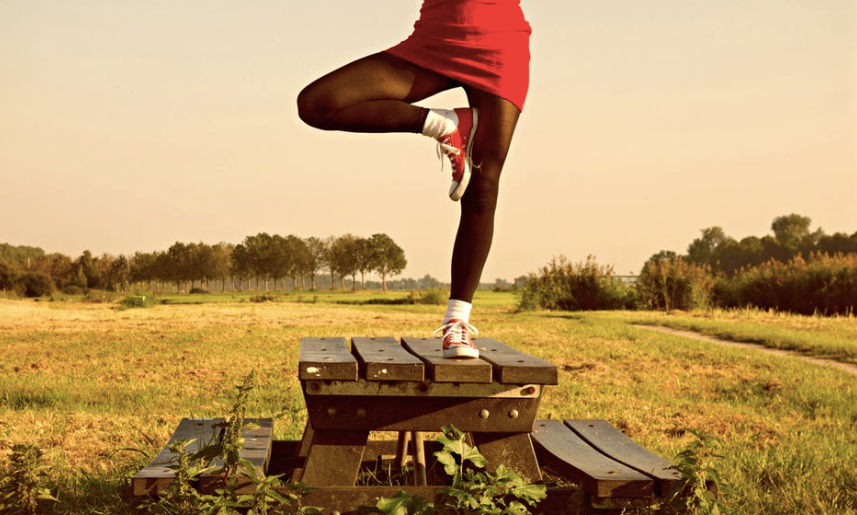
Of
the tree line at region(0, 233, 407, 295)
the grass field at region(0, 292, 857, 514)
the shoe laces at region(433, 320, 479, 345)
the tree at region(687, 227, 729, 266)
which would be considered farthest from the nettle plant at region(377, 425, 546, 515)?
the tree at region(687, 227, 729, 266)

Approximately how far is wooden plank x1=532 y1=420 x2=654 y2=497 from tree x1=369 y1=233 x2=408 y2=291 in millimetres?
80258

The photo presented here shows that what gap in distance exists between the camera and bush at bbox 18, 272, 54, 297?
4422 cm

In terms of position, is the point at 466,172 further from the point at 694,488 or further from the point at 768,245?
the point at 768,245

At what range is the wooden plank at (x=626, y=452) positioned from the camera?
3016 mm

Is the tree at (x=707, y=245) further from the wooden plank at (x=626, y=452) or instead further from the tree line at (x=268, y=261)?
the wooden plank at (x=626, y=452)

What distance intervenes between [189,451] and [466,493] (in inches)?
50.9

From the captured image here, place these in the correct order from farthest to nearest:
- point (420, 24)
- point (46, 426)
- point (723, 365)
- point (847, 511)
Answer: point (723, 365), point (46, 426), point (847, 511), point (420, 24)

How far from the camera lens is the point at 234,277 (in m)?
90.8

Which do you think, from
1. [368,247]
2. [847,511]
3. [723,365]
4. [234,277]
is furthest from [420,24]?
[234,277]

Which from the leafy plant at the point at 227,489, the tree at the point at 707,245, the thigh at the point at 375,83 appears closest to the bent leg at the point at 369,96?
the thigh at the point at 375,83

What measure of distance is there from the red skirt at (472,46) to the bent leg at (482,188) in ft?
0.24

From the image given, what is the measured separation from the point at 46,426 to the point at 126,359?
419 centimetres

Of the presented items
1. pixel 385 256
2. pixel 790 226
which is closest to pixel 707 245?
pixel 790 226

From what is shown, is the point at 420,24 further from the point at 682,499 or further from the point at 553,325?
the point at 553,325
